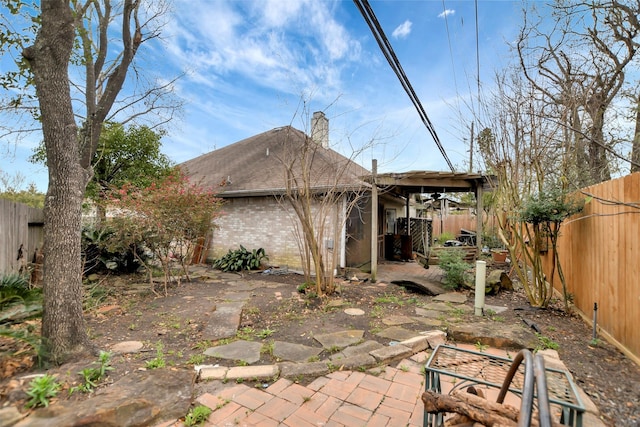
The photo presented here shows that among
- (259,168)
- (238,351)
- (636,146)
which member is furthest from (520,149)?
(259,168)

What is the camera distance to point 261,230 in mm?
9281

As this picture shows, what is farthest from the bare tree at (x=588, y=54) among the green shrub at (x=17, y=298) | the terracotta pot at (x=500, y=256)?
the green shrub at (x=17, y=298)

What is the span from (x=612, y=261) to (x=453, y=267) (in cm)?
290

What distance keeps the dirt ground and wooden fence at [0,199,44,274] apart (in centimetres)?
124

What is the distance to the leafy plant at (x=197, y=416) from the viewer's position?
2.21 metres

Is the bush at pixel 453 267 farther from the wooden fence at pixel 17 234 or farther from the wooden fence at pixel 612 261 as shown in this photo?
the wooden fence at pixel 17 234

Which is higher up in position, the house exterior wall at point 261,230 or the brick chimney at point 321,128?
the brick chimney at point 321,128

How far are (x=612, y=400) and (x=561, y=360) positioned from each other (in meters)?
0.70

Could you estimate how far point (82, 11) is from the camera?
359 centimetres

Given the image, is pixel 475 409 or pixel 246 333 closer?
pixel 475 409

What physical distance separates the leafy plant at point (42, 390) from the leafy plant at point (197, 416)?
1.05m

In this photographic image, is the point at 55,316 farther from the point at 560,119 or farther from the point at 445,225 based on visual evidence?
the point at 445,225

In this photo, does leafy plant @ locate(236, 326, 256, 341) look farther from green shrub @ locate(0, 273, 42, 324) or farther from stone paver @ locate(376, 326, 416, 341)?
green shrub @ locate(0, 273, 42, 324)

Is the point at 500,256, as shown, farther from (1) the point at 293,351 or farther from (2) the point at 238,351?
(2) the point at 238,351
